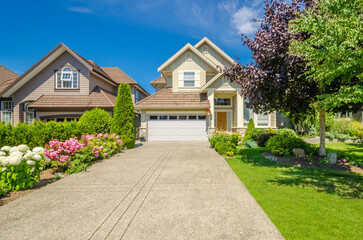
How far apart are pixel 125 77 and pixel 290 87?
18.9 m

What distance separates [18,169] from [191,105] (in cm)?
1228

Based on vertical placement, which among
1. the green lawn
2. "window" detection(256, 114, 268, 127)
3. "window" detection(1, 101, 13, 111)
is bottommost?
the green lawn

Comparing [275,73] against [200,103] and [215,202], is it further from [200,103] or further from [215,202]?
[200,103]

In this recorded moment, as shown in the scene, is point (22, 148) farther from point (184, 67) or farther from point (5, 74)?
point (5, 74)

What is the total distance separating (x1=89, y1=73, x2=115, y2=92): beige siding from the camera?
1622 centimetres

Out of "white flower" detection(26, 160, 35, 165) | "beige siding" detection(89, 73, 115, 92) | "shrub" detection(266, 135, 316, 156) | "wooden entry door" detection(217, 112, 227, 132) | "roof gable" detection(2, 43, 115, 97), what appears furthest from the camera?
"wooden entry door" detection(217, 112, 227, 132)

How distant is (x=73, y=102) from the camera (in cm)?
1519

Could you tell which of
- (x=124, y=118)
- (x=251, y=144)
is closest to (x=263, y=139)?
(x=251, y=144)

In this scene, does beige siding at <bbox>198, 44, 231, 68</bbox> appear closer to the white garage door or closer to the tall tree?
the white garage door

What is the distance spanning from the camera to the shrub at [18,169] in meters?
4.28

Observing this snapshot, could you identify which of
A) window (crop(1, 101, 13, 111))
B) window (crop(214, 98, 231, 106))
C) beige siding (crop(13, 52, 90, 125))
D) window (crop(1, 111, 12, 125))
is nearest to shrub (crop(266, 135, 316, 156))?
window (crop(214, 98, 231, 106))

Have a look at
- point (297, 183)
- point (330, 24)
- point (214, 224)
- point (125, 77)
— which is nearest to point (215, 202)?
point (214, 224)

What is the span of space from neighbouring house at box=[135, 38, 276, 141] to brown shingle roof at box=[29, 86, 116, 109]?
282 cm

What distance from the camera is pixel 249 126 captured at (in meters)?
15.1
